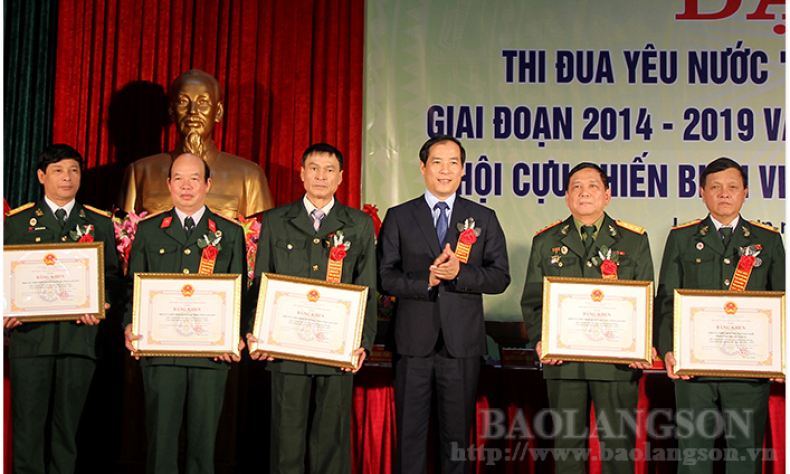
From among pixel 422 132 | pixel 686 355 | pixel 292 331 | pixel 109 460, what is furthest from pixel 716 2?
pixel 109 460

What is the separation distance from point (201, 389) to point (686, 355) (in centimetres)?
212

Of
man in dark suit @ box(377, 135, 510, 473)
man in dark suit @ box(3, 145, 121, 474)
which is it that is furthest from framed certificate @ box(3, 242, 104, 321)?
man in dark suit @ box(377, 135, 510, 473)

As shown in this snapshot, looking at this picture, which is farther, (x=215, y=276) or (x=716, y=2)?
(x=716, y=2)

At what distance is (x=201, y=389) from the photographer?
2.96 metres

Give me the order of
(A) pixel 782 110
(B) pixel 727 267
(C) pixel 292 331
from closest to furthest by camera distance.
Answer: (C) pixel 292 331
(B) pixel 727 267
(A) pixel 782 110

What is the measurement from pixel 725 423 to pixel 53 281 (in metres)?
3.03

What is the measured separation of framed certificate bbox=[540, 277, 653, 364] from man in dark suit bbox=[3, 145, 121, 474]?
203 centimetres

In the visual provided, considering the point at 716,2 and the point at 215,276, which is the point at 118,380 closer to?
the point at 215,276

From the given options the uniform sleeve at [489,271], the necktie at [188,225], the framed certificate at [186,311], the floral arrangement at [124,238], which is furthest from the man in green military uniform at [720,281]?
the floral arrangement at [124,238]

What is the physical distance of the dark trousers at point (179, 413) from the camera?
2.93 m

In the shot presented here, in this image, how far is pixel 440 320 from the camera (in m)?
2.97

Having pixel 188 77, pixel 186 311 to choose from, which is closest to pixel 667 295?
pixel 186 311

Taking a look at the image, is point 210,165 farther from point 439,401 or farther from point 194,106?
point 439,401

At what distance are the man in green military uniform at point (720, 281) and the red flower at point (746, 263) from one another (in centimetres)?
3
